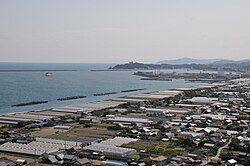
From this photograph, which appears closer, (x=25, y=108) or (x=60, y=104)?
(x=25, y=108)

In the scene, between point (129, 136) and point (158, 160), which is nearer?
→ point (158, 160)

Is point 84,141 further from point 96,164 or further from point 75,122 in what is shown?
point 75,122

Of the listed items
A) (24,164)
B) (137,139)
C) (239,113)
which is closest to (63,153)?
(24,164)

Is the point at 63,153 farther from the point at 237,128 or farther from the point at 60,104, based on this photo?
the point at 60,104

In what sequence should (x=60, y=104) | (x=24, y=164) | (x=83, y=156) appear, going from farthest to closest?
1. (x=60, y=104)
2. (x=83, y=156)
3. (x=24, y=164)

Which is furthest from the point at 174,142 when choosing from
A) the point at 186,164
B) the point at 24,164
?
the point at 24,164

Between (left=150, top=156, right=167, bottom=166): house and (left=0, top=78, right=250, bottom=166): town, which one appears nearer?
(left=150, top=156, right=167, bottom=166): house

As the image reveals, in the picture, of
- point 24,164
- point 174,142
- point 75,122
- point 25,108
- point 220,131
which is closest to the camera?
point 24,164

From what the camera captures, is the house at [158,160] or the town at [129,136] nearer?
the house at [158,160]
